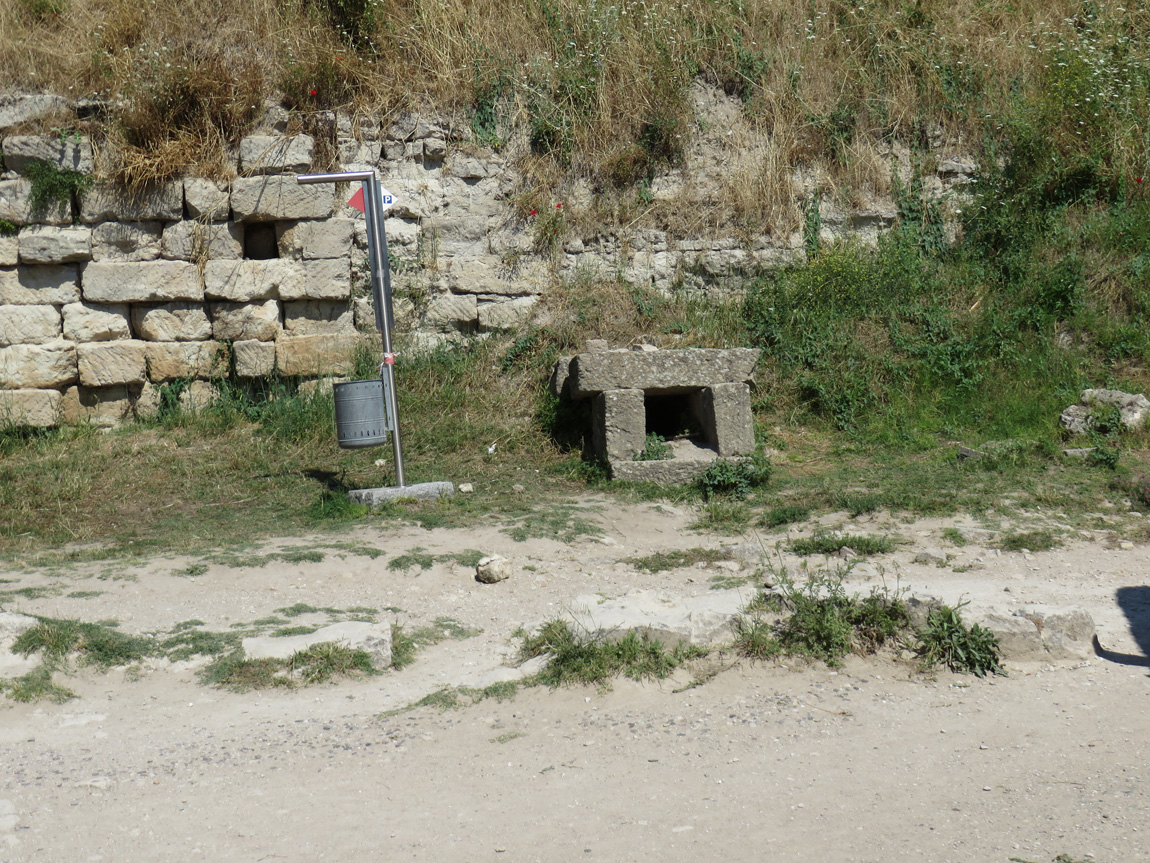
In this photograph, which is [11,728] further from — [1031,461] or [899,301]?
[899,301]

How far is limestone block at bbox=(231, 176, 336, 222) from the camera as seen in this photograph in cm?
867

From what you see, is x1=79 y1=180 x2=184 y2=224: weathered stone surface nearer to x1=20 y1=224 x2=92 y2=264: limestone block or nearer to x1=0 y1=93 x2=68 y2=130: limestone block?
x1=20 y1=224 x2=92 y2=264: limestone block

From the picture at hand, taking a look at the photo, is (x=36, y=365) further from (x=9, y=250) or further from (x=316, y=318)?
(x=316, y=318)

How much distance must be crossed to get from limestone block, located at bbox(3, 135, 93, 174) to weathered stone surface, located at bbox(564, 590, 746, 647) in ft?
22.5

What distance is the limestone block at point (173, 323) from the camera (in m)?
8.66

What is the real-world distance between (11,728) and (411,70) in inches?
297

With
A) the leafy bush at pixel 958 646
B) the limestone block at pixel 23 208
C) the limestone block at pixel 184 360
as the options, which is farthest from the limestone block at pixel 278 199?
the leafy bush at pixel 958 646

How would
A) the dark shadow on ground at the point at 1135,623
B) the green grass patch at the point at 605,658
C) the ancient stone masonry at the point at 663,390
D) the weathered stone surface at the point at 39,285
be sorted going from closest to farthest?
1. the green grass patch at the point at 605,658
2. the dark shadow on ground at the point at 1135,623
3. the ancient stone masonry at the point at 663,390
4. the weathered stone surface at the point at 39,285

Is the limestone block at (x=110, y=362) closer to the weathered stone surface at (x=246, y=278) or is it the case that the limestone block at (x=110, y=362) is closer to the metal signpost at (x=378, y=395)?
the weathered stone surface at (x=246, y=278)

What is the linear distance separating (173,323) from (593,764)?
22.8ft

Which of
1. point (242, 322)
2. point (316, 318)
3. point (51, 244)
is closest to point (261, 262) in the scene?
point (242, 322)

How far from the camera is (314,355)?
28.6 ft

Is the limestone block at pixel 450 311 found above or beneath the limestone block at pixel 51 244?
beneath

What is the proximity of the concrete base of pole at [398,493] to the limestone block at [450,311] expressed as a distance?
2.74 meters
